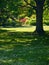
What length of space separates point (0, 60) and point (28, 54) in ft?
8.36

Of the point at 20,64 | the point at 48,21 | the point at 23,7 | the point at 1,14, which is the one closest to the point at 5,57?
the point at 20,64

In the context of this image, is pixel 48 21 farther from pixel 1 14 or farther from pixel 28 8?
pixel 28 8

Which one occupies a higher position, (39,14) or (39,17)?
(39,14)

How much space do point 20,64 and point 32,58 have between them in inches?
70.6

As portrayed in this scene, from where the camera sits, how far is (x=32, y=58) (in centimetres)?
1457

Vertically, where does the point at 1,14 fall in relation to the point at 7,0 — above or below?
below

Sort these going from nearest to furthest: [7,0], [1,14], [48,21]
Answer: [7,0], [1,14], [48,21]

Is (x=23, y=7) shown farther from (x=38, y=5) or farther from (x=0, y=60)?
(x=0, y=60)

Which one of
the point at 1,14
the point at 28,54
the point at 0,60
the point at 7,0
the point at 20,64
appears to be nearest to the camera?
the point at 20,64

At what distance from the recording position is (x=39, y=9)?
96.9 ft

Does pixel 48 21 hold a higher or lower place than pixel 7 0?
lower

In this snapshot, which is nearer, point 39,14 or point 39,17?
point 39,14

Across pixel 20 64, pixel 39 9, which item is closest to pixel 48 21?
pixel 39 9

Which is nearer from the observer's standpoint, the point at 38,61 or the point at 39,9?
the point at 38,61
